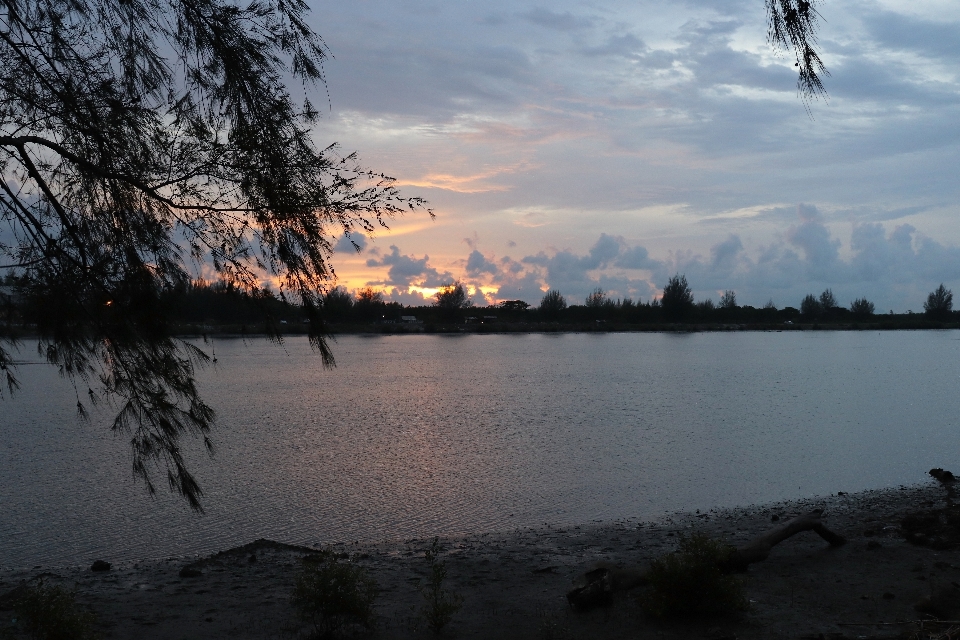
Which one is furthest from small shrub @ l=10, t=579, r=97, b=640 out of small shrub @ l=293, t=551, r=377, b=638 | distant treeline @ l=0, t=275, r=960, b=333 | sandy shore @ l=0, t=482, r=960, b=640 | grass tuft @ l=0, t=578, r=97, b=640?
distant treeline @ l=0, t=275, r=960, b=333

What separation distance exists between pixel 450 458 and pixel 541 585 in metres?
8.12

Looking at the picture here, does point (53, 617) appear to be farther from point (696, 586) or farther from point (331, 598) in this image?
point (696, 586)

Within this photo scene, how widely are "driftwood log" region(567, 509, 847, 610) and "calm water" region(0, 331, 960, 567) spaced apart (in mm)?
3380

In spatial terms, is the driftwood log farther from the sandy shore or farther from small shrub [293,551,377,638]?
small shrub [293,551,377,638]

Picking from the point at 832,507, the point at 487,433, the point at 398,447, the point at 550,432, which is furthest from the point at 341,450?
the point at 832,507

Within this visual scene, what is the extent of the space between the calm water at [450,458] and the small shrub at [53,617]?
4523mm

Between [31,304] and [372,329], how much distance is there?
92.3 metres

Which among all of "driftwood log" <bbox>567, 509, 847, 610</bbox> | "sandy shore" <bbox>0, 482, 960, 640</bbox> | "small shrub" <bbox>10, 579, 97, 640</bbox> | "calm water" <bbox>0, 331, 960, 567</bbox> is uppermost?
"small shrub" <bbox>10, 579, 97, 640</bbox>

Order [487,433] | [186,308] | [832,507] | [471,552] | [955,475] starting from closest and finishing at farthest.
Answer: [186,308], [471,552], [832,507], [955,475], [487,433]

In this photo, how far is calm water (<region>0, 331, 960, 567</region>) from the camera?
34.2ft

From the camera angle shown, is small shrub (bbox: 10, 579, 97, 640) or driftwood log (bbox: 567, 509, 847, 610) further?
driftwood log (bbox: 567, 509, 847, 610)

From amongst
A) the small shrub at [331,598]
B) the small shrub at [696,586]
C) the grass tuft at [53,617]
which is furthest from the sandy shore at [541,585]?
the grass tuft at [53,617]

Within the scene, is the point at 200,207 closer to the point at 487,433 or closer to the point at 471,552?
the point at 471,552

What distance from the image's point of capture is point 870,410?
22359 millimetres
